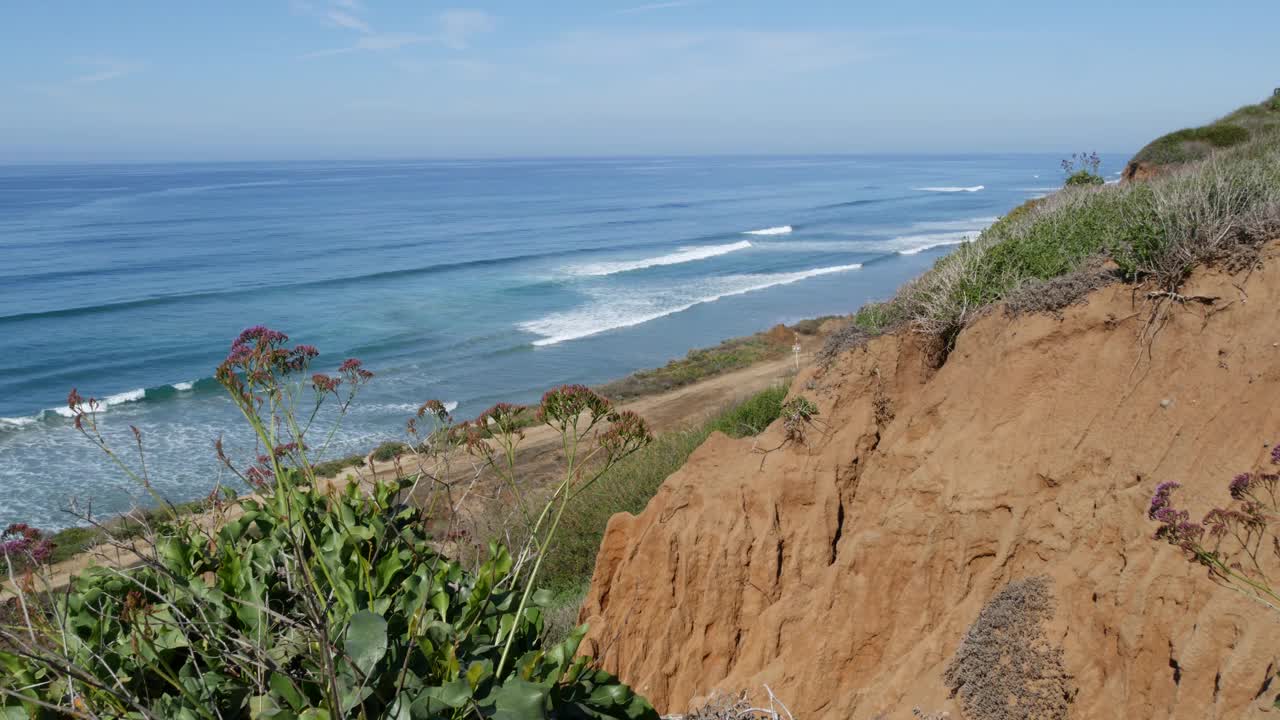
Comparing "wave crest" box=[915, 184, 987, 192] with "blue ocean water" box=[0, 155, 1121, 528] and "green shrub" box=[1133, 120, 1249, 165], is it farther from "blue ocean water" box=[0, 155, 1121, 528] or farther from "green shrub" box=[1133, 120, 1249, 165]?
"green shrub" box=[1133, 120, 1249, 165]

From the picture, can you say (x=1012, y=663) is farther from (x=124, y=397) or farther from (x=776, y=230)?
(x=776, y=230)

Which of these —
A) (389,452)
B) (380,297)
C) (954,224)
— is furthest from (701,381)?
(954,224)

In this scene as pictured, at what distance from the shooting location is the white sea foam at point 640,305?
42.2 m

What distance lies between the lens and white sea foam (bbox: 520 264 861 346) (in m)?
42.2

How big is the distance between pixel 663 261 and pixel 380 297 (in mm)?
19894

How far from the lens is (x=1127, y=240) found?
7660 millimetres

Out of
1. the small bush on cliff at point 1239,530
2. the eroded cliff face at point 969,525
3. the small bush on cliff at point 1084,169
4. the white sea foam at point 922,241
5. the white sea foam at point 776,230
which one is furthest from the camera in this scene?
the white sea foam at point 776,230

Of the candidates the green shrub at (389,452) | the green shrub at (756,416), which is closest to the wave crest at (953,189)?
the green shrub at (389,452)

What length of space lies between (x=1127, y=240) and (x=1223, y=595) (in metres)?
3.47

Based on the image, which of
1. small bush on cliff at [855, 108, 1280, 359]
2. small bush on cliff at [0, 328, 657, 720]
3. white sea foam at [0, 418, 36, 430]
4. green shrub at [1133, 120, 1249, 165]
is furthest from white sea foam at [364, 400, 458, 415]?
small bush on cliff at [0, 328, 657, 720]

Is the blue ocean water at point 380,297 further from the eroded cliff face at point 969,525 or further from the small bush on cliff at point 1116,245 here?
the small bush on cliff at point 1116,245

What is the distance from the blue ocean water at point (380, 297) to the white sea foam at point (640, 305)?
0.75 ft

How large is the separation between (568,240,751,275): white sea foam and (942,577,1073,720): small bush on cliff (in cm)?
5086

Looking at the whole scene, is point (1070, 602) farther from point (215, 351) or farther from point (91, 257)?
point (91, 257)
